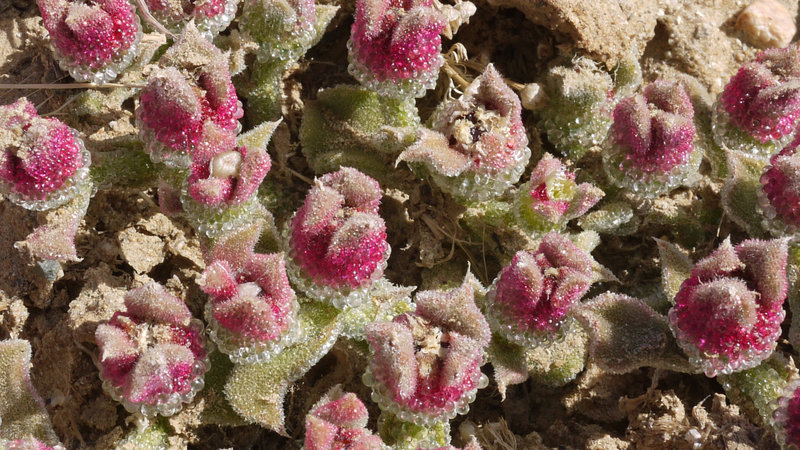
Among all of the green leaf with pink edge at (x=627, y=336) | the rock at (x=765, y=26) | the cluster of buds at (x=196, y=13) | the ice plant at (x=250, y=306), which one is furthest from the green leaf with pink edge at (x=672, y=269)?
the cluster of buds at (x=196, y=13)

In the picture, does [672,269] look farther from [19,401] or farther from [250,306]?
[19,401]

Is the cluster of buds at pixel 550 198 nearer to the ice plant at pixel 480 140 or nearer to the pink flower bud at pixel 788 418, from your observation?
the ice plant at pixel 480 140

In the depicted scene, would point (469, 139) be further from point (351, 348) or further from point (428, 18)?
point (351, 348)

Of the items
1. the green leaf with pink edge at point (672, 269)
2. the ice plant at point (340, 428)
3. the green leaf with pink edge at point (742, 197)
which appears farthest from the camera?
the green leaf with pink edge at point (742, 197)

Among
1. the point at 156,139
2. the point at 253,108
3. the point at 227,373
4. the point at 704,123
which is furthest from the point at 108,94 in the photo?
the point at 704,123

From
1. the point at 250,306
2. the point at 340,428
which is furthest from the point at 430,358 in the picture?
the point at 250,306

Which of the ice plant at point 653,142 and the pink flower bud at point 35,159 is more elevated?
the ice plant at point 653,142
